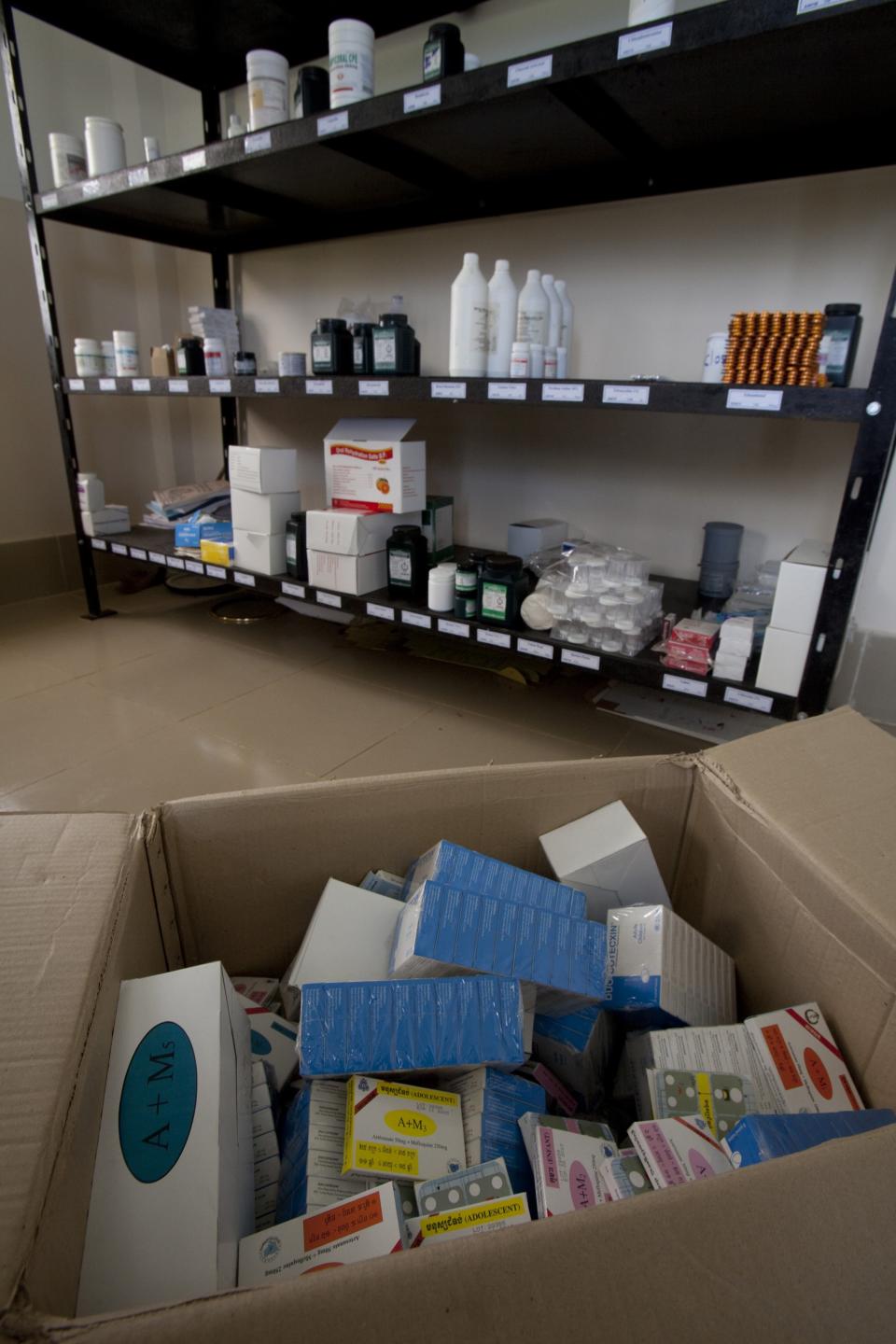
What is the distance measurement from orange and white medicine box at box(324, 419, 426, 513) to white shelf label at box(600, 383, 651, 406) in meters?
0.66

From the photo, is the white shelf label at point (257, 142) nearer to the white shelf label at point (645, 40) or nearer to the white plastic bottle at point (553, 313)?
the white plastic bottle at point (553, 313)

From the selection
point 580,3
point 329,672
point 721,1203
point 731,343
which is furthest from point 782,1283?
point 580,3

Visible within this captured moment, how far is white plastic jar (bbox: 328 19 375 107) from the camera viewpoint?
1594 mm

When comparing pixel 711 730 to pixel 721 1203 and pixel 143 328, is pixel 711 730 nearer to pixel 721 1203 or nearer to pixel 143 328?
pixel 721 1203

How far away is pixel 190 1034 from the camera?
1.75ft

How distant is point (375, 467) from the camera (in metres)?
1.99

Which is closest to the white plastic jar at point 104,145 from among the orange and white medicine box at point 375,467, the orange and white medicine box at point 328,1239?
the orange and white medicine box at point 375,467

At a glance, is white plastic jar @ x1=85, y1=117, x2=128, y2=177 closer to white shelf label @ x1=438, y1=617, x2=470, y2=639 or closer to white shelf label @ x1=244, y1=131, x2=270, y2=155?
white shelf label @ x1=244, y1=131, x2=270, y2=155

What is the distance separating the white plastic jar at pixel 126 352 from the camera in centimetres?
252

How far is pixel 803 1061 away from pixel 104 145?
3028mm

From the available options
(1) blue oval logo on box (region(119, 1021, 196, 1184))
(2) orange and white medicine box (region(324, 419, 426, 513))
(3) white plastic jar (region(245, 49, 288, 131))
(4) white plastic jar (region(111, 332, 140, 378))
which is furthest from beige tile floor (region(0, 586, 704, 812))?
(3) white plastic jar (region(245, 49, 288, 131))

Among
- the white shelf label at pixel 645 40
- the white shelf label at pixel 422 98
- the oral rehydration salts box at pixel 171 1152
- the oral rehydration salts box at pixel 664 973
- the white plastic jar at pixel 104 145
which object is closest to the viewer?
the oral rehydration salts box at pixel 171 1152

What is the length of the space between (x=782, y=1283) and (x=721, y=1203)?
36 mm

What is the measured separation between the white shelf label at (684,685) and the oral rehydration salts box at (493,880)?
938mm
